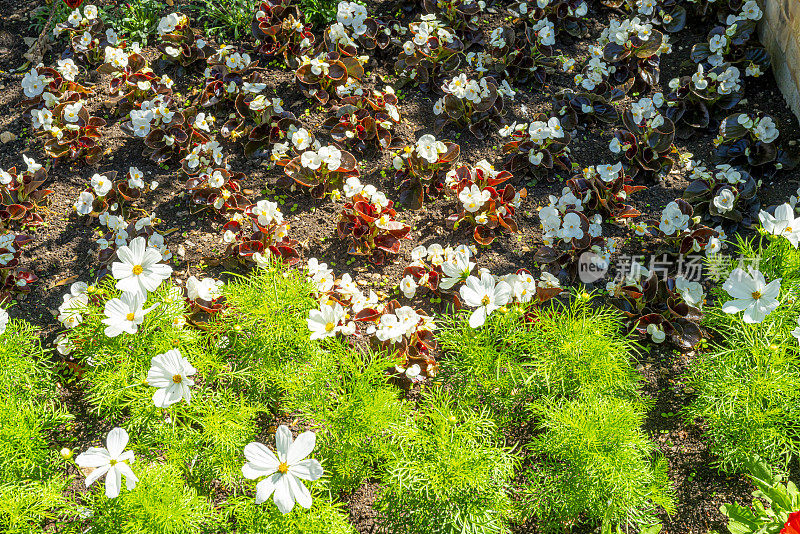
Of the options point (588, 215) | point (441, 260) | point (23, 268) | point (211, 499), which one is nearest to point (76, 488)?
point (211, 499)

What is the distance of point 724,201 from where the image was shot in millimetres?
3736

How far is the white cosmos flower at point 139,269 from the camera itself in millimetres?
2754

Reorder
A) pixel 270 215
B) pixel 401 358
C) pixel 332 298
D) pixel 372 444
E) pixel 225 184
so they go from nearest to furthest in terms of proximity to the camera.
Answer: pixel 372 444
pixel 401 358
pixel 332 298
pixel 270 215
pixel 225 184

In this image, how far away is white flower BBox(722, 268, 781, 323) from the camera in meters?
2.65

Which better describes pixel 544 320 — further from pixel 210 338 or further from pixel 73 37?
pixel 73 37

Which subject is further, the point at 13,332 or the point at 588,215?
the point at 588,215

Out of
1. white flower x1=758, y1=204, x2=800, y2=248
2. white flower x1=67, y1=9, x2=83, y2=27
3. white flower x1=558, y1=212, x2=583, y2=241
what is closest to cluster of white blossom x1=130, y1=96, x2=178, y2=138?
white flower x1=67, y1=9, x2=83, y2=27

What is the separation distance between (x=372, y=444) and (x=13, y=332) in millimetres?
1748

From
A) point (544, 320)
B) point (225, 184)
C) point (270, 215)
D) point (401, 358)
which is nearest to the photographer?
point (544, 320)

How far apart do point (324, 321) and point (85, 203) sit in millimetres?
1876

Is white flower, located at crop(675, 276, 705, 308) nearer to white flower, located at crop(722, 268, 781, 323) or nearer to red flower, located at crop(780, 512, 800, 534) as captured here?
white flower, located at crop(722, 268, 781, 323)

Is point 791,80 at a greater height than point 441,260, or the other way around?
point 791,80

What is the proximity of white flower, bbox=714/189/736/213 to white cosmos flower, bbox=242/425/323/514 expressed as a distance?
2.65 metres

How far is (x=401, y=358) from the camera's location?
320 centimetres
